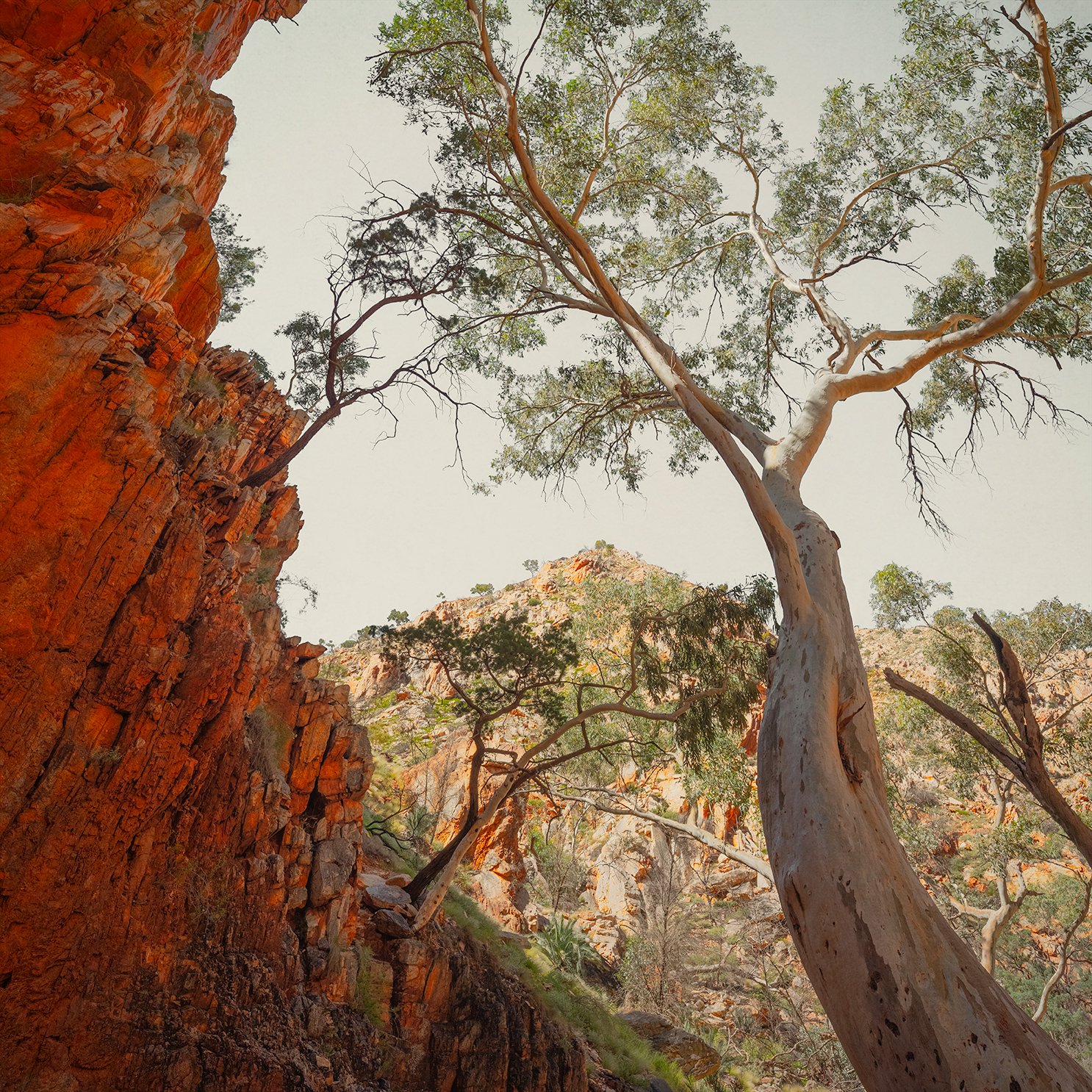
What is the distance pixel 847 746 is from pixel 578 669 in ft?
33.4

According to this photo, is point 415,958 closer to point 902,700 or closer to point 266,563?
point 266,563

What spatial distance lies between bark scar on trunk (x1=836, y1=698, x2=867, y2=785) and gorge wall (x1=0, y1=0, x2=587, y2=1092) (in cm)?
496

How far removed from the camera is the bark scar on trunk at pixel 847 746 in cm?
295

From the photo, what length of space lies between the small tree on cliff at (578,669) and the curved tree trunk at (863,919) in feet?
→ 16.1

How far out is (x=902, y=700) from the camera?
1586 cm

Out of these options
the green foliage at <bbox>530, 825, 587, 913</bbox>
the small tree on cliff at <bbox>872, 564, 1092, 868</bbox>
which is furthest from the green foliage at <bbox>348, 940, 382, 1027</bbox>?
the green foliage at <bbox>530, 825, 587, 913</bbox>

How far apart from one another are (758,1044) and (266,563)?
14768 millimetres

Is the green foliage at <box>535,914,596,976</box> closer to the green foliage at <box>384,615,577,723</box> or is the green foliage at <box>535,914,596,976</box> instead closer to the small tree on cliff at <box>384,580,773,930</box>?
the small tree on cliff at <box>384,580,773,930</box>

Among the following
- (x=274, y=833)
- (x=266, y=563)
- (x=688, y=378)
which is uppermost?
(x=688, y=378)

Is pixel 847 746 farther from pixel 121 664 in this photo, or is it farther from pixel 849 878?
pixel 121 664

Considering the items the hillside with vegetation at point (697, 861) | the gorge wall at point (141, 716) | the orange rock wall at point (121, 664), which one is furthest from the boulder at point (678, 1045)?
the orange rock wall at point (121, 664)

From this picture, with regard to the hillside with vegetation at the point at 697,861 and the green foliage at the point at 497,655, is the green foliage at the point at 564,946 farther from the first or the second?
the green foliage at the point at 497,655

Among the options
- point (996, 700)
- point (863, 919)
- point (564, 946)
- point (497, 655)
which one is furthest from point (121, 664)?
point (564, 946)

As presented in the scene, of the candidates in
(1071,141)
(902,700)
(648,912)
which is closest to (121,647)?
(1071,141)
